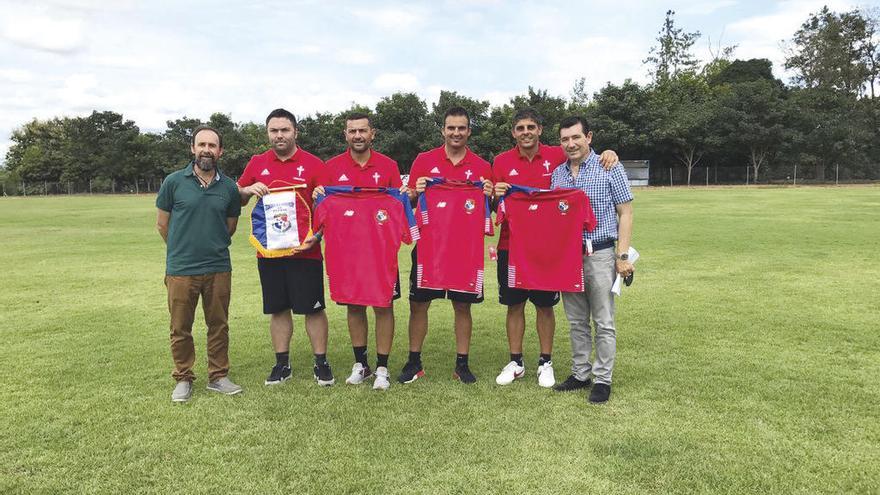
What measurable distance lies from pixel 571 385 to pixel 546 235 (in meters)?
1.21

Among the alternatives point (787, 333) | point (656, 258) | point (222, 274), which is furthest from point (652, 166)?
point (222, 274)

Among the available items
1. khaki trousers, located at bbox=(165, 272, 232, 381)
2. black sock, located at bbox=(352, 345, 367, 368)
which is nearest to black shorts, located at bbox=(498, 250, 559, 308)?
black sock, located at bbox=(352, 345, 367, 368)

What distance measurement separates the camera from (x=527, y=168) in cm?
488

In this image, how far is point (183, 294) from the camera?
179 inches

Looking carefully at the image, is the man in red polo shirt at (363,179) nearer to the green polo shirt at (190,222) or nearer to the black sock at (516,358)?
the green polo shirt at (190,222)

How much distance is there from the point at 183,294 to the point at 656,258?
9023mm

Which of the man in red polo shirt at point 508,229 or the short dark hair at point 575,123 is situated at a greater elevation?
the short dark hair at point 575,123

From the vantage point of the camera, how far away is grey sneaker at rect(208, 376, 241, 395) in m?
4.68

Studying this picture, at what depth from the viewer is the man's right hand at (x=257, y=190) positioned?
4672 millimetres

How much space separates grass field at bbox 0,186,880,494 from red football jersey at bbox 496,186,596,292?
89cm

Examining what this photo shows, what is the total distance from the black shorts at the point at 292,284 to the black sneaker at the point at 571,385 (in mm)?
2071

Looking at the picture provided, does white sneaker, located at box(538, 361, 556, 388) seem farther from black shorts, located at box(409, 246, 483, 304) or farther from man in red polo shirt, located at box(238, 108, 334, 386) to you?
man in red polo shirt, located at box(238, 108, 334, 386)

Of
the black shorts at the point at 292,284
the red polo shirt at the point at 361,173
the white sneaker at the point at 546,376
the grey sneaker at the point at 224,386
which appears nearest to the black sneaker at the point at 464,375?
the white sneaker at the point at 546,376

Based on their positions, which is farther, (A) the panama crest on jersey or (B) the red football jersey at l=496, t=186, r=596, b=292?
(A) the panama crest on jersey
